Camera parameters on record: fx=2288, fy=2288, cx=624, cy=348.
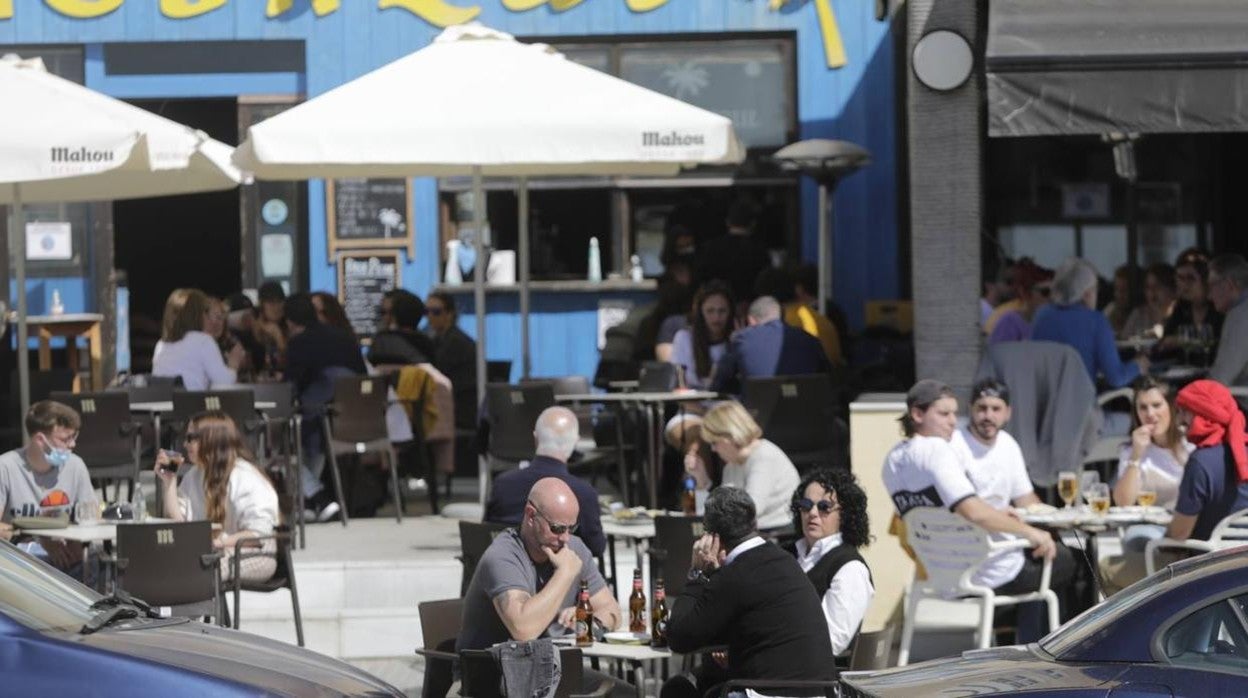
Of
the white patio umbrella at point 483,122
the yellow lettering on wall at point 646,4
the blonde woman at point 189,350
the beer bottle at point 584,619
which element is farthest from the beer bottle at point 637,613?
the yellow lettering on wall at point 646,4

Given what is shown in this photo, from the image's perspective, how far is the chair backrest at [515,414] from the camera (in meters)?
12.9

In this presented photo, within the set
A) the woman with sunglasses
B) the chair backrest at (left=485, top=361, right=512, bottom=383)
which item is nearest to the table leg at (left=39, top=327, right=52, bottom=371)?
the chair backrest at (left=485, top=361, right=512, bottom=383)

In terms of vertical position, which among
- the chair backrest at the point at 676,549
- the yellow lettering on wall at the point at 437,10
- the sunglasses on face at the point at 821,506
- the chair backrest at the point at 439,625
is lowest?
the chair backrest at the point at 439,625

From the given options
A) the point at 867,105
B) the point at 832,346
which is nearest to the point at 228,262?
the point at 867,105

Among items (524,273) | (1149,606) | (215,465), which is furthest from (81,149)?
(1149,606)

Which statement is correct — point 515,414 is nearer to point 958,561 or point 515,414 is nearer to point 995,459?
point 995,459

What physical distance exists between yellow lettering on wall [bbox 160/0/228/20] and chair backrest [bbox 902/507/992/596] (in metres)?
8.82

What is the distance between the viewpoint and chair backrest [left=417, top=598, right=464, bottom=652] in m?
8.51

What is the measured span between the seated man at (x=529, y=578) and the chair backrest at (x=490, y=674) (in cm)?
49

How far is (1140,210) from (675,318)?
5.36 meters

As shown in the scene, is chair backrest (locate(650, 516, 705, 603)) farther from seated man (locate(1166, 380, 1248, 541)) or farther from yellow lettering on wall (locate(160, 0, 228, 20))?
yellow lettering on wall (locate(160, 0, 228, 20))

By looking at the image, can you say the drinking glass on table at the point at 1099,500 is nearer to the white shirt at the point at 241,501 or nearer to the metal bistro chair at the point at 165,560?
the white shirt at the point at 241,501

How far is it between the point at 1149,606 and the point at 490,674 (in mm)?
2438

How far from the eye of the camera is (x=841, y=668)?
332 inches
